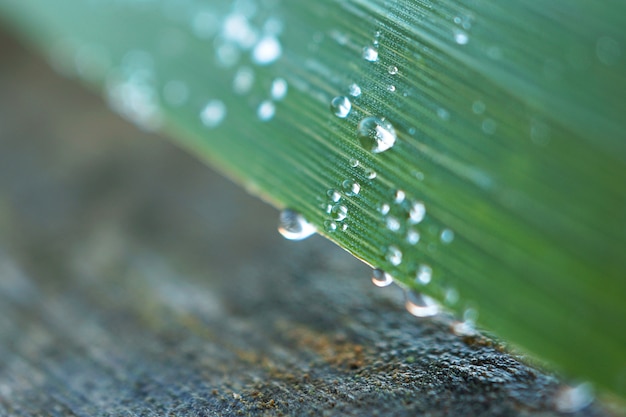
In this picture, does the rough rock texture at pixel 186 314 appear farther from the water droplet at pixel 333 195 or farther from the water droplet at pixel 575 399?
the water droplet at pixel 333 195

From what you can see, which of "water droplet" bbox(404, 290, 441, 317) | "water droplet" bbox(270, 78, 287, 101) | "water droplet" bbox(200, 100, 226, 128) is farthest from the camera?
"water droplet" bbox(200, 100, 226, 128)

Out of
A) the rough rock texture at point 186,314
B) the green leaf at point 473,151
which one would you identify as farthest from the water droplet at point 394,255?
the rough rock texture at point 186,314

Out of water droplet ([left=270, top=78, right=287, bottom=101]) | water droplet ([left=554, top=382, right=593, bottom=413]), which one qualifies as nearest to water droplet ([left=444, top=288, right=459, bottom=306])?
water droplet ([left=554, top=382, right=593, bottom=413])

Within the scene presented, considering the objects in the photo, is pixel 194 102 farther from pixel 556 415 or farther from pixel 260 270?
pixel 556 415

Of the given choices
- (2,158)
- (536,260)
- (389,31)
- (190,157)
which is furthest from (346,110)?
(2,158)

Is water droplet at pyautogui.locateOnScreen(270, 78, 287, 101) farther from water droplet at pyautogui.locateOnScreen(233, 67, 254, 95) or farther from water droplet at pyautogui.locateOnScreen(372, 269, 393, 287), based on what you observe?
water droplet at pyautogui.locateOnScreen(372, 269, 393, 287)

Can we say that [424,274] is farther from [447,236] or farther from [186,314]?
[186,314]

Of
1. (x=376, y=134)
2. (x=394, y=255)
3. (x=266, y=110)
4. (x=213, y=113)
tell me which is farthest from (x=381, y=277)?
(x=213, y=113)
